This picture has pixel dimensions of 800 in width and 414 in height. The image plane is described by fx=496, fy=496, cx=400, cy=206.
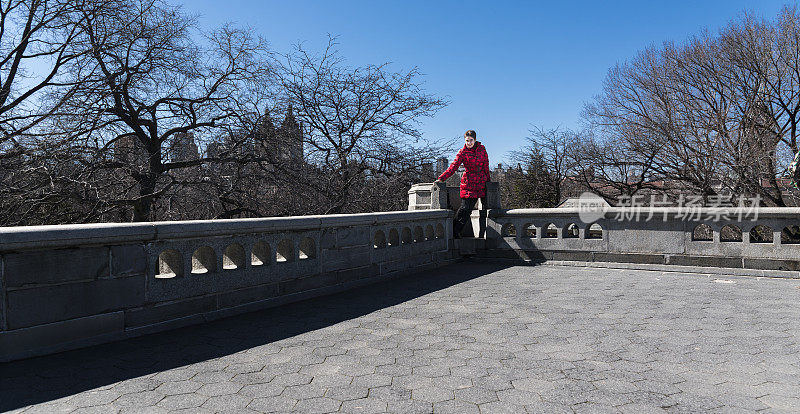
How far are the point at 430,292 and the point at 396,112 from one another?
1083 cm

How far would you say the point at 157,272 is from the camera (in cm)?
474

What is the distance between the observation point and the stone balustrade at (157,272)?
343 cm

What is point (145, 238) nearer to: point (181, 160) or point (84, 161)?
point (84, 161)

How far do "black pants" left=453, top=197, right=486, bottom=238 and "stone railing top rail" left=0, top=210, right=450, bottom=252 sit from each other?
3408 mm

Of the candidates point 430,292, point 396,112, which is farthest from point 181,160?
point 430,292

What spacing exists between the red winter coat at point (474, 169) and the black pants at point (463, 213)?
0.59 feet

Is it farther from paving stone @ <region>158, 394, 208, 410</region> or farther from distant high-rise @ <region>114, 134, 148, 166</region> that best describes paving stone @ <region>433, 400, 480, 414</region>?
distant high-rise @ <region>114, 134, 148, 166</region>

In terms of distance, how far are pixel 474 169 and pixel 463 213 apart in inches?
33.6

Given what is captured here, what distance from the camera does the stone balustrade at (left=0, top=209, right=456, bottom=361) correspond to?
343 cm

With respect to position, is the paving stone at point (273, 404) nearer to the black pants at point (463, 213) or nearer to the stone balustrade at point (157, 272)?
the stone balustrade at point (157, 272)

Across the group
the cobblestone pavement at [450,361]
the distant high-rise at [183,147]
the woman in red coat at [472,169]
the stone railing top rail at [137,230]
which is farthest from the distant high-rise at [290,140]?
the cobblestone pavement at [450,361]

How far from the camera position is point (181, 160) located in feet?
39.8

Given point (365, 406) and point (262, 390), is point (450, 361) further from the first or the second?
point (262, 390)

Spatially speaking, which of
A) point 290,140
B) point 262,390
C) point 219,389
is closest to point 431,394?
point 262,390
